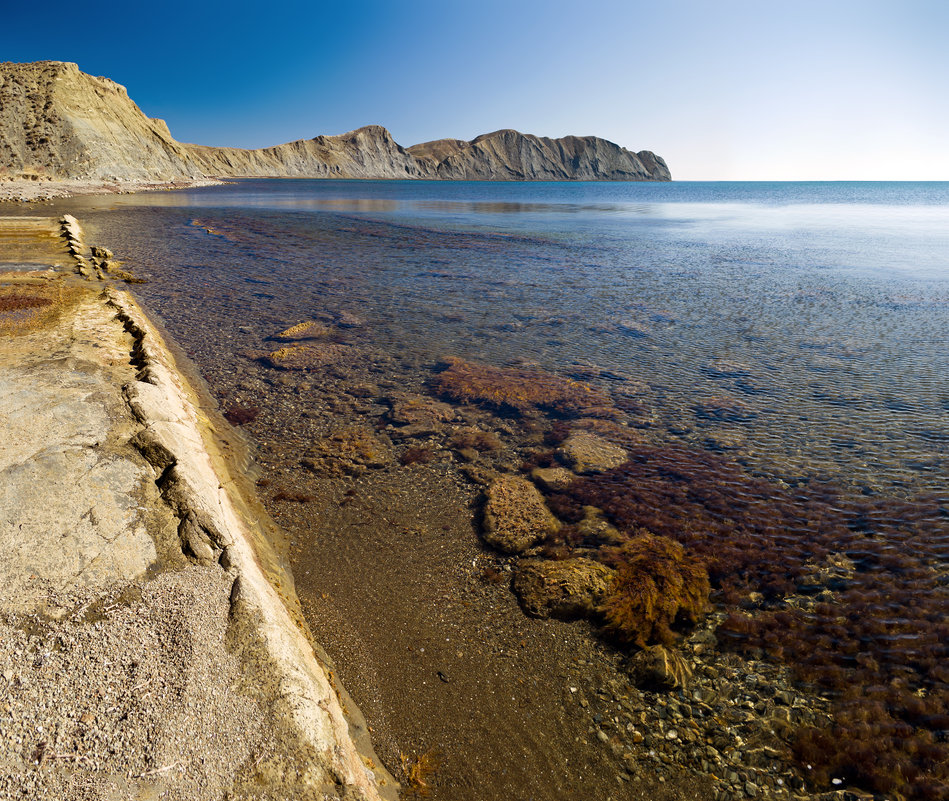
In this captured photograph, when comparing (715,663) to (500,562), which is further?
(500,562)

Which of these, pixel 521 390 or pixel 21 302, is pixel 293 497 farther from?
pixel 21 302

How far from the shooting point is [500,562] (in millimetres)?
5551

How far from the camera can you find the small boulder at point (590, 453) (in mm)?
7175

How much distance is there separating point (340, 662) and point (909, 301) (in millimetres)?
19526

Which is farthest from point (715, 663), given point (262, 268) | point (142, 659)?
point (262, 268)

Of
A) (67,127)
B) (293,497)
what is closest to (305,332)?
(293,497)

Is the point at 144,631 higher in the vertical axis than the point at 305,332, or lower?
higher

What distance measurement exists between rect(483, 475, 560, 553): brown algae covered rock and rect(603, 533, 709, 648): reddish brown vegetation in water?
3.05ft

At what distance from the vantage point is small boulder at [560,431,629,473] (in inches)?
282

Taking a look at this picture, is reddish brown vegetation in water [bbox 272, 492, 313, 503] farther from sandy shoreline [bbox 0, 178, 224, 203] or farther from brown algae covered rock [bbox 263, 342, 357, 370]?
sandy shoreline [bbox 0, 178, 224, 203]

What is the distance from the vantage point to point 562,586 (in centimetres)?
509

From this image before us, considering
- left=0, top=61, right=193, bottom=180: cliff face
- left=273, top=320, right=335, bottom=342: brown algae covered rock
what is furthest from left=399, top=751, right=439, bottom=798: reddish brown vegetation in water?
left=0, top=61, right=193, bottom=180: cliff face

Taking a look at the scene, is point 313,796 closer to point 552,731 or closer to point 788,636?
point 552,731

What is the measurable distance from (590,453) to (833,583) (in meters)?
3.23
